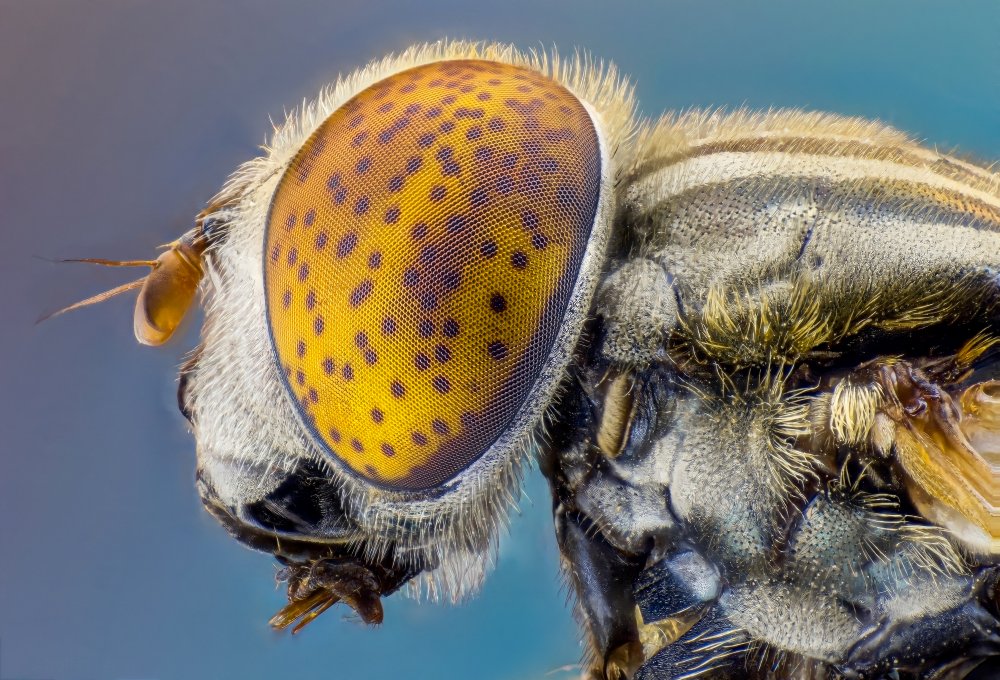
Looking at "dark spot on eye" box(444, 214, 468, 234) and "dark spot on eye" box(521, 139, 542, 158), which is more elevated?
"dark spot on eye" box(521, 139, 542, 158)

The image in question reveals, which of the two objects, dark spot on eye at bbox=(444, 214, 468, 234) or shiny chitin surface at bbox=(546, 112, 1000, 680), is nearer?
dark spot on eye at bbox=(444, 214, 468, 234)

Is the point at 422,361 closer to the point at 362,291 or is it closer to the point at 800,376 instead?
the point at 362,291

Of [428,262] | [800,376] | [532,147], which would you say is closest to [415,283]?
[428,262]

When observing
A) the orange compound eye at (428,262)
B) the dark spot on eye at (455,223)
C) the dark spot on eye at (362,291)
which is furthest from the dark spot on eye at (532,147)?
the dark spot on eye at (362,291)

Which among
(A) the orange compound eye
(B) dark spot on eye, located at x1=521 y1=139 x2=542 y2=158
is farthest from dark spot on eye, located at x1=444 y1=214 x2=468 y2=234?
(B) dark spot on eye, located at x1=521 y1=139 x2=542 y2=158

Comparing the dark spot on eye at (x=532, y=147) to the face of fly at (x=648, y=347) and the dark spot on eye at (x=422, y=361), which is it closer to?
the face of fly at (x=648, y=347)

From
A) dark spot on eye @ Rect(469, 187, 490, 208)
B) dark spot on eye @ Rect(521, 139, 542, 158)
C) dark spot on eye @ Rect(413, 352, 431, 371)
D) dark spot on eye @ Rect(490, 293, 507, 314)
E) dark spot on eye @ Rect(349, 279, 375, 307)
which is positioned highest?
dark spot on eye @ Rect(521, 139, 542, 158)

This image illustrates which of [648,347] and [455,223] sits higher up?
[455,223]

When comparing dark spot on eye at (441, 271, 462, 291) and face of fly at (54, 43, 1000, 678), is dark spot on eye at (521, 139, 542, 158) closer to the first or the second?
face of fly at (54, 43, 1000, 678)
